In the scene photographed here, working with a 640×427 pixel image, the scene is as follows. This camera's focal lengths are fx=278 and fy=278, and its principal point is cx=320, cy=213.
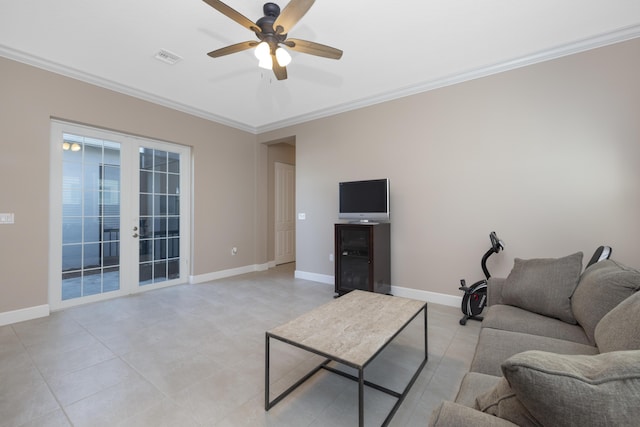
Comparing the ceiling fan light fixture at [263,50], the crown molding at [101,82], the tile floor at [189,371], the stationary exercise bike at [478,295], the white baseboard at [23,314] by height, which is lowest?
the tile floor at [189,371]

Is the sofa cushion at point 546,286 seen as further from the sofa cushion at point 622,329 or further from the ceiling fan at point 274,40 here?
the ceiling fan at point 274,40

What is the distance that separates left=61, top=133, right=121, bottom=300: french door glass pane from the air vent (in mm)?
1614

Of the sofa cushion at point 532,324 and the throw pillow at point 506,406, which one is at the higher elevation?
the throw pillow at point 506,406

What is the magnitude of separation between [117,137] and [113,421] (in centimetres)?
370

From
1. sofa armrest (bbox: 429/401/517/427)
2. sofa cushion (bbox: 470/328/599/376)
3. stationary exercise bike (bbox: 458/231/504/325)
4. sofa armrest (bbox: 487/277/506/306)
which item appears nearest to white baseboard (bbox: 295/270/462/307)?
stationary exercise bike (bbox: 458/231/504/325)

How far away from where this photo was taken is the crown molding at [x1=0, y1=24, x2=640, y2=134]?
2744 mm

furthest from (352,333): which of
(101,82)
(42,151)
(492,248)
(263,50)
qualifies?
(101,82)

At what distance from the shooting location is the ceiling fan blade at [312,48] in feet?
7.59

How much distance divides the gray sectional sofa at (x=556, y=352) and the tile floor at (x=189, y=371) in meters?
0.58

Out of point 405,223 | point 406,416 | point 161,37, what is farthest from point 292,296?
point 161,37

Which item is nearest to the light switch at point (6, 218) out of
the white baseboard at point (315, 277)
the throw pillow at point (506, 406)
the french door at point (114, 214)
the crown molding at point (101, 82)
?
the french door at point (114, 214)

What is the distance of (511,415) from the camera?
74 centimetres

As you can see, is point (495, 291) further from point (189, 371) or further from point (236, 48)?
point (236, 48)

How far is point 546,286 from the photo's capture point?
199 cm
